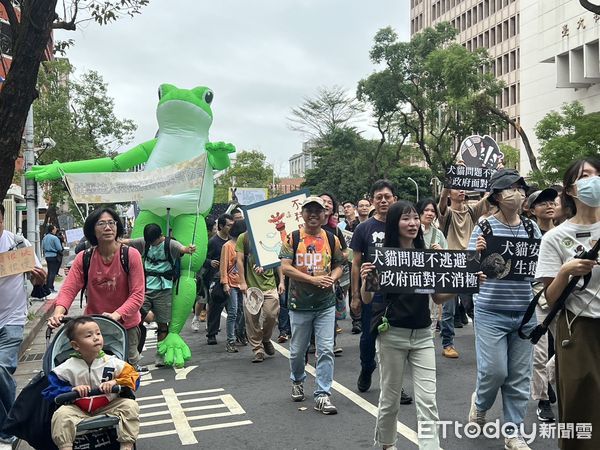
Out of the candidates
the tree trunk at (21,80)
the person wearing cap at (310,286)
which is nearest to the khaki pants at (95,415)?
the person wearing cap at (310,286)

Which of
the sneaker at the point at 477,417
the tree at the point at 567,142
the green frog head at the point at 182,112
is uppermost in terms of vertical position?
the tree at the point at 567,142

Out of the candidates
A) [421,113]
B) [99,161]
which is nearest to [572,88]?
[421,113]

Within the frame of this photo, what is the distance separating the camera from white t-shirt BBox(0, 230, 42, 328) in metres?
4.59

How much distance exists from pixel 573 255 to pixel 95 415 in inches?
111

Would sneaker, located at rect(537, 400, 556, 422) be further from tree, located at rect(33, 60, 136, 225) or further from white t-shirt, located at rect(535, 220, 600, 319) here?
tree, located at rect(33, 60, 136, 225)

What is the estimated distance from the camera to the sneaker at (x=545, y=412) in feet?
16.1

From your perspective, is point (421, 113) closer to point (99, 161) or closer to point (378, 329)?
point (99, 161)

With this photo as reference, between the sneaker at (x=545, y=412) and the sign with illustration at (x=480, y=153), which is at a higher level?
the sign with illustration at (x=480, y=153)

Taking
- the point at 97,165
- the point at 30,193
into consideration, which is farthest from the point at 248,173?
the point at 97,165

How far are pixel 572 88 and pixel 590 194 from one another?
1640 inches

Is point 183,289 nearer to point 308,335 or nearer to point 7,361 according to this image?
point 308,335

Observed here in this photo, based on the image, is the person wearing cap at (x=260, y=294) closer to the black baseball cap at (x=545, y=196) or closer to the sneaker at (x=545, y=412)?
the black baseball cap at (x=545, y=196)

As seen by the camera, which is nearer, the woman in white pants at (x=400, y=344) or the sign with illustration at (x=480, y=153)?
the woman in white pants at (x=400, y=344)

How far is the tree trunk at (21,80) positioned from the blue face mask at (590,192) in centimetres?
489
